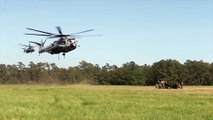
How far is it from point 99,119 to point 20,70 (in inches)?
6753

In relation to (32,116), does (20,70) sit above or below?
above

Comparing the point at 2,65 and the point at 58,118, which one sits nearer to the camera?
the point at 58,118

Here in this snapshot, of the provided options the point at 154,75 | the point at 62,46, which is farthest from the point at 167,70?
the point at 62,46

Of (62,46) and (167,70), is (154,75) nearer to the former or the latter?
(167,70)

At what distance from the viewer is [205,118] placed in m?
20.3

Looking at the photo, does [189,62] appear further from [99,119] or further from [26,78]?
[99,119]

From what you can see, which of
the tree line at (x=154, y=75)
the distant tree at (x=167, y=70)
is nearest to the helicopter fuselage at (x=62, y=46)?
the tree line at (x=154, y=75)

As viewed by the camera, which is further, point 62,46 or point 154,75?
point 154,75

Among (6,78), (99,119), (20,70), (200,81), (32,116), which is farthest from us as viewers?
(20,70)

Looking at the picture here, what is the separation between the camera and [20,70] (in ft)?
616

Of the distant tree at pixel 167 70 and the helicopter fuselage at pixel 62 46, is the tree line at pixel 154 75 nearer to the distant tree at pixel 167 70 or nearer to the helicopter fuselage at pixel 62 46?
the distant tree at pixel 167 70

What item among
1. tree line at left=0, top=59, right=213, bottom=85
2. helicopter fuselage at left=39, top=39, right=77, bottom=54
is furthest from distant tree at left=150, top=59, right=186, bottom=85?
helicopter fuselage at left=39, top=39, right=77, bottom=54

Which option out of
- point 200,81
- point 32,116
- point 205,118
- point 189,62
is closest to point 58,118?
point 32,116

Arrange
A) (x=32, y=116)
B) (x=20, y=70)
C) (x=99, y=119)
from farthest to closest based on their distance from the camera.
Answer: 1. (x=20, y=70)
2. (x=32, y=116)
3. (x=99, y=119)
